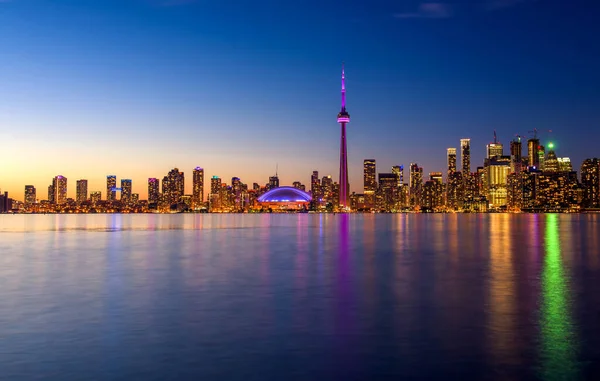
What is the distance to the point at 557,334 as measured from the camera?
17125 millimetres

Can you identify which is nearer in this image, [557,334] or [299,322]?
[557,334]

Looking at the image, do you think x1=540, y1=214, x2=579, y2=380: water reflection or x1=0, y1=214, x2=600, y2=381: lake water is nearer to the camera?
x1=540, y1=214, x2=579, y2=380: water reflection

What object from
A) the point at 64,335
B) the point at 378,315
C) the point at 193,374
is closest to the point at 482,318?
the point at 378,315

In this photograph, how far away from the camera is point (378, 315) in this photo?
20.7m

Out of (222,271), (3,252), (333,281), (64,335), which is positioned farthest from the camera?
(3,252)

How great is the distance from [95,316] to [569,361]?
15.4m

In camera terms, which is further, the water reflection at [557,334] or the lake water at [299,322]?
the lake water at [299,322]

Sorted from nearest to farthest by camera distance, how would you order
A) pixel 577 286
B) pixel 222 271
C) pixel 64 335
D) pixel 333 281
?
1. pixel 64 335
2. pixel 577 286
3. pixel 333 281
4. pixel 222 271

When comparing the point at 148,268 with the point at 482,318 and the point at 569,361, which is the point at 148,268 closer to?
the point at 482,318

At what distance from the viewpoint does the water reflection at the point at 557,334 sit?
13.3 metres

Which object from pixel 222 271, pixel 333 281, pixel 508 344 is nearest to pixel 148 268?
pixel 222 271

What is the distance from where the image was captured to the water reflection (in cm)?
1328

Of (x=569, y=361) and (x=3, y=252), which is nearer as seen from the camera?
(x=569, y=361)

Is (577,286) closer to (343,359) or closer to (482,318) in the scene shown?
(482,318)
